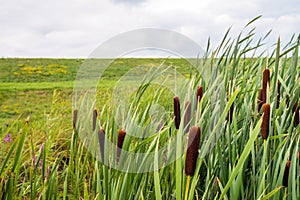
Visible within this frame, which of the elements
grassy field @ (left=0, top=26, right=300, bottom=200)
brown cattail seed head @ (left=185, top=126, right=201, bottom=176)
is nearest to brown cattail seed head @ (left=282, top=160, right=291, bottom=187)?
grassy field @ (left=0, top=26, right=300, bottom=200)

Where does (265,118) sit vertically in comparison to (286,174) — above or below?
above

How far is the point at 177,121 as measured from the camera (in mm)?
882

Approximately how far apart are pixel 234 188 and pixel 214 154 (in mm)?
199

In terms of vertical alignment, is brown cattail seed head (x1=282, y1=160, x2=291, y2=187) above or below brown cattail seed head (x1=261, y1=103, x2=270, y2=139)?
below

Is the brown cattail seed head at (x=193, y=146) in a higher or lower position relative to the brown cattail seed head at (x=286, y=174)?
higher

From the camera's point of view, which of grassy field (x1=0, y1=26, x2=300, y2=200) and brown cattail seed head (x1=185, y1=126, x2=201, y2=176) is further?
grassy field (x1=0, y1=26, x2=300, y2=200)

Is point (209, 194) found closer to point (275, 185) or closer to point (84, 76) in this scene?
→ point (275, 185)

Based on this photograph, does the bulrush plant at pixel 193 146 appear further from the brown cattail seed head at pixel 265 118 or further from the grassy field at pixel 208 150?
the brown cattail seed head at pixel 265 118

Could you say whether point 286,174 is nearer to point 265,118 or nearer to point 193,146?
point 265,118

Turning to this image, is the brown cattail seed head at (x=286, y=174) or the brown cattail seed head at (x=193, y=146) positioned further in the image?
the brown cattail seed head at (x=286, y=174)

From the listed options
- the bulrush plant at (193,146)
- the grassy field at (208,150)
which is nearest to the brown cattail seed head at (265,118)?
the grassy field at (208,150)

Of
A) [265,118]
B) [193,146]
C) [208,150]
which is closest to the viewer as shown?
[193,146]

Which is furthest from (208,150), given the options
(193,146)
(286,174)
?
(193,146)

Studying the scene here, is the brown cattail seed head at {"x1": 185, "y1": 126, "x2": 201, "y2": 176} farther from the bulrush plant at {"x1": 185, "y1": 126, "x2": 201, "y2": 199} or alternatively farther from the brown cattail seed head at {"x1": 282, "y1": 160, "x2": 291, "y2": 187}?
the brown cattail seed head at {"x1": 282, "y1": 160, "x2": 291, "y2": 187}
